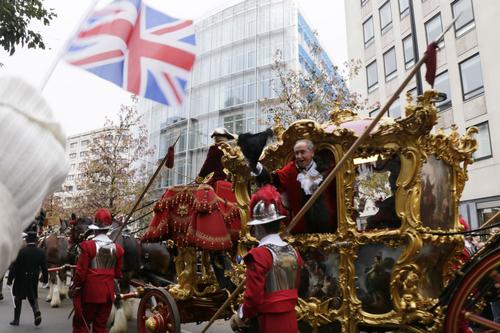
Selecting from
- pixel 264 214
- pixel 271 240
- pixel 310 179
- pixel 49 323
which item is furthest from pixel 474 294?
→ pixel 49 323

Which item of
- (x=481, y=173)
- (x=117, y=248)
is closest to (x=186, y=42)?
(x=117, y=248)

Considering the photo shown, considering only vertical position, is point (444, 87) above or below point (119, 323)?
above

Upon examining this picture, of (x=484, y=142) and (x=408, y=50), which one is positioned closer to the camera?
(x=484, y=142)

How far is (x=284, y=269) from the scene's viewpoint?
133 inches

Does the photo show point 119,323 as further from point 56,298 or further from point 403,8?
point 403,8

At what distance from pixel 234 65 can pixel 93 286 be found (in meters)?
31.6

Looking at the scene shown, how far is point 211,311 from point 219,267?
2.01ft

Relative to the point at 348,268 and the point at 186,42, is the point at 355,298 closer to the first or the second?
the point at 348,268

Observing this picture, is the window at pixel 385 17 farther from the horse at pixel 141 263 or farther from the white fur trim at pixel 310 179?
the white fur trim at pixel 310 179

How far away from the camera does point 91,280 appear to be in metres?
5.45

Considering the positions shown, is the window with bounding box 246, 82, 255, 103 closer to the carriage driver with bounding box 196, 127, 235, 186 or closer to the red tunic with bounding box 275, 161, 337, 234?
the carriage driver with bounding box 196, 127, 235, 186

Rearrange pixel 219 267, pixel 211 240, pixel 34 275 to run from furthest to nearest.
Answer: pixel 34 275 → pixel 219 267 → pixel 211 240

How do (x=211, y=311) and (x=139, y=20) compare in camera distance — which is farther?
(x=211, y=311)

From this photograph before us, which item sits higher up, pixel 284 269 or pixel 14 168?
pixel 14 168
